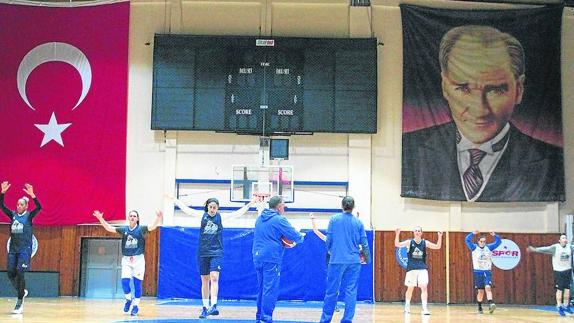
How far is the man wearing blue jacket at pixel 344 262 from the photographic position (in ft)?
32.7

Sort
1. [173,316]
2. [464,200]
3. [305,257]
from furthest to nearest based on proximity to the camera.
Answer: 1. [464,200]
2. [305,257]
3. [173,316]

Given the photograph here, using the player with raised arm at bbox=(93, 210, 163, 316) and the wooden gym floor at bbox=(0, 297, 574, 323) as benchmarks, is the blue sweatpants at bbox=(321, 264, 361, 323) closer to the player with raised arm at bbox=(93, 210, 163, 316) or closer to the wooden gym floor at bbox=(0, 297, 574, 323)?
the wooden gym floor at bbox=(0, 297, 574, 323)

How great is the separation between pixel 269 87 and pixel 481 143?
21.8ft

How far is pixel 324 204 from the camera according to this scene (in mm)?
19438

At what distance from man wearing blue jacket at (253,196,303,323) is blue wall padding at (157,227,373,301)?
304 inches

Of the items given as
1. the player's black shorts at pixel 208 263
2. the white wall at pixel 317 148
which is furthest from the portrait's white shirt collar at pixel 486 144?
the player's black shorts at pixel 208 263

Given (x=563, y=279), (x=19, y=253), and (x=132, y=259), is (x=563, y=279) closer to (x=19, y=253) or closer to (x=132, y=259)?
(x=132, y=259)

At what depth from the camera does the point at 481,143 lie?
64.8ft

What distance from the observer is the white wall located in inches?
771

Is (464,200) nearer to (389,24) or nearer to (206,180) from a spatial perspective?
(389,24)

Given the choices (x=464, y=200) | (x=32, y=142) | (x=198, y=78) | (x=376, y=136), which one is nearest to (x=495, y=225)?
(x=464, y=200)

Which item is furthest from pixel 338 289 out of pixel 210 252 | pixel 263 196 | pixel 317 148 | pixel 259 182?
pixel 317 148

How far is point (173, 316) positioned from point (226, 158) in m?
7.80

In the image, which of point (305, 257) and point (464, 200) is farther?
point (464, 200)
